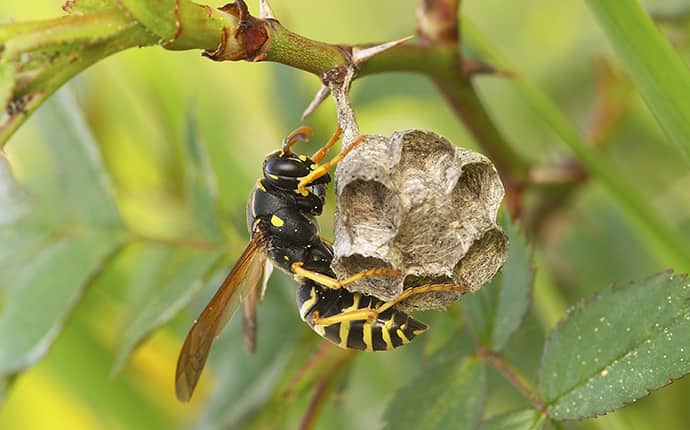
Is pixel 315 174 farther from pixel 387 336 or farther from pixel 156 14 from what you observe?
pixel 156 14

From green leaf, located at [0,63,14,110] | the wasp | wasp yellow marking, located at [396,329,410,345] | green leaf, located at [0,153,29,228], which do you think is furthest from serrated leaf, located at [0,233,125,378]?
green leaf, located at [0,63,14,110]

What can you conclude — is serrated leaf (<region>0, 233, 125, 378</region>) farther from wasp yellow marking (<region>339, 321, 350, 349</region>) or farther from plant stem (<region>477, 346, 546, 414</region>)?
plant stem (<region>477, 346, 546, 414</region>)

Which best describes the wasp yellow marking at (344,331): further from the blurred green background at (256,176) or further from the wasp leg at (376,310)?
the blurred green background at (256,176)

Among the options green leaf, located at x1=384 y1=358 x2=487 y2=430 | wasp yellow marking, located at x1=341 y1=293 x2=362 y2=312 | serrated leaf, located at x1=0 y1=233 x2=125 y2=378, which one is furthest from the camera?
serrated leaf, located at x1=0 y1=233 x2=125 y2=378

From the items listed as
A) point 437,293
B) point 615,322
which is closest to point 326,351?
point 437,293

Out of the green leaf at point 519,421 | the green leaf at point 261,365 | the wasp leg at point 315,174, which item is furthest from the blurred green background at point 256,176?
the wasp leg at point 315,174

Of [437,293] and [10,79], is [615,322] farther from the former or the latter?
[10,79]

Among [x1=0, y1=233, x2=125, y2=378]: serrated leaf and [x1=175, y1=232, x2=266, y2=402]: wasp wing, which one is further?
[x1=0, y1=233, x2=125, y2=378]: serrated leaf
